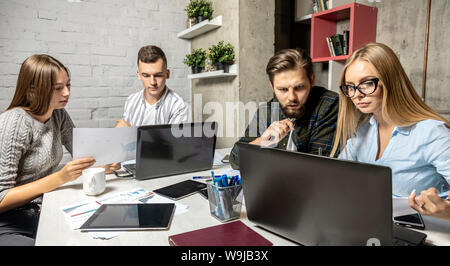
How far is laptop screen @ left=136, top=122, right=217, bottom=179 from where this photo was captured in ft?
4.48

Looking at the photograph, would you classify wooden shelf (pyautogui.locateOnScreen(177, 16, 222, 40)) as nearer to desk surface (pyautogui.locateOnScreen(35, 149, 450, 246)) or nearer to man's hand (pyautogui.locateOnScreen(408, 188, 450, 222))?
desk surface (pyautogui.locateOnScreen(35, 149, 450, 246))

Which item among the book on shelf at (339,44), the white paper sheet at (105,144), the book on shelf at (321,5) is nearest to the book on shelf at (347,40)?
the book on shelf at (339,44)

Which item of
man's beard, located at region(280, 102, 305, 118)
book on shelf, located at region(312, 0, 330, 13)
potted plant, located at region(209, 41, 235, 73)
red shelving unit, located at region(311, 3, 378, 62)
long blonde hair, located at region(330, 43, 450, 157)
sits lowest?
man's beard, located at region(280, 102, 305, 118)

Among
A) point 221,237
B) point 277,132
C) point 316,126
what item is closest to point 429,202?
point 221,237

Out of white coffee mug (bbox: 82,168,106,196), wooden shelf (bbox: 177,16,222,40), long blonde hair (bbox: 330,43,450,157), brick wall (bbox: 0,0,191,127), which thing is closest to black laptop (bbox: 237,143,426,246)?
long blonde hair (bbox: 330,43,450,157)

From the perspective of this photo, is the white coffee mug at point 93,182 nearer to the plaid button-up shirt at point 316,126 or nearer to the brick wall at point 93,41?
the plaid button-up shirt at point 316,126

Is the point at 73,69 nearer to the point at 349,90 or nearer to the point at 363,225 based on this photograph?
the point at 349,90

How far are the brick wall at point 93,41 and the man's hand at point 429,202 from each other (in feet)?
9.41

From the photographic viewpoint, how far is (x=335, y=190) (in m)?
0.68

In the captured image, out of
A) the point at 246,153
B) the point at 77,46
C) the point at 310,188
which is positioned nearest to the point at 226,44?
the point at 77,46

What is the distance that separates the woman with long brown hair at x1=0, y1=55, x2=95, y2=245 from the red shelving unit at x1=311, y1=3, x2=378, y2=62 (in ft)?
6.65

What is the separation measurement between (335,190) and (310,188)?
0.07m

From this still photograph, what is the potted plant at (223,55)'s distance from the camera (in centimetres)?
269
